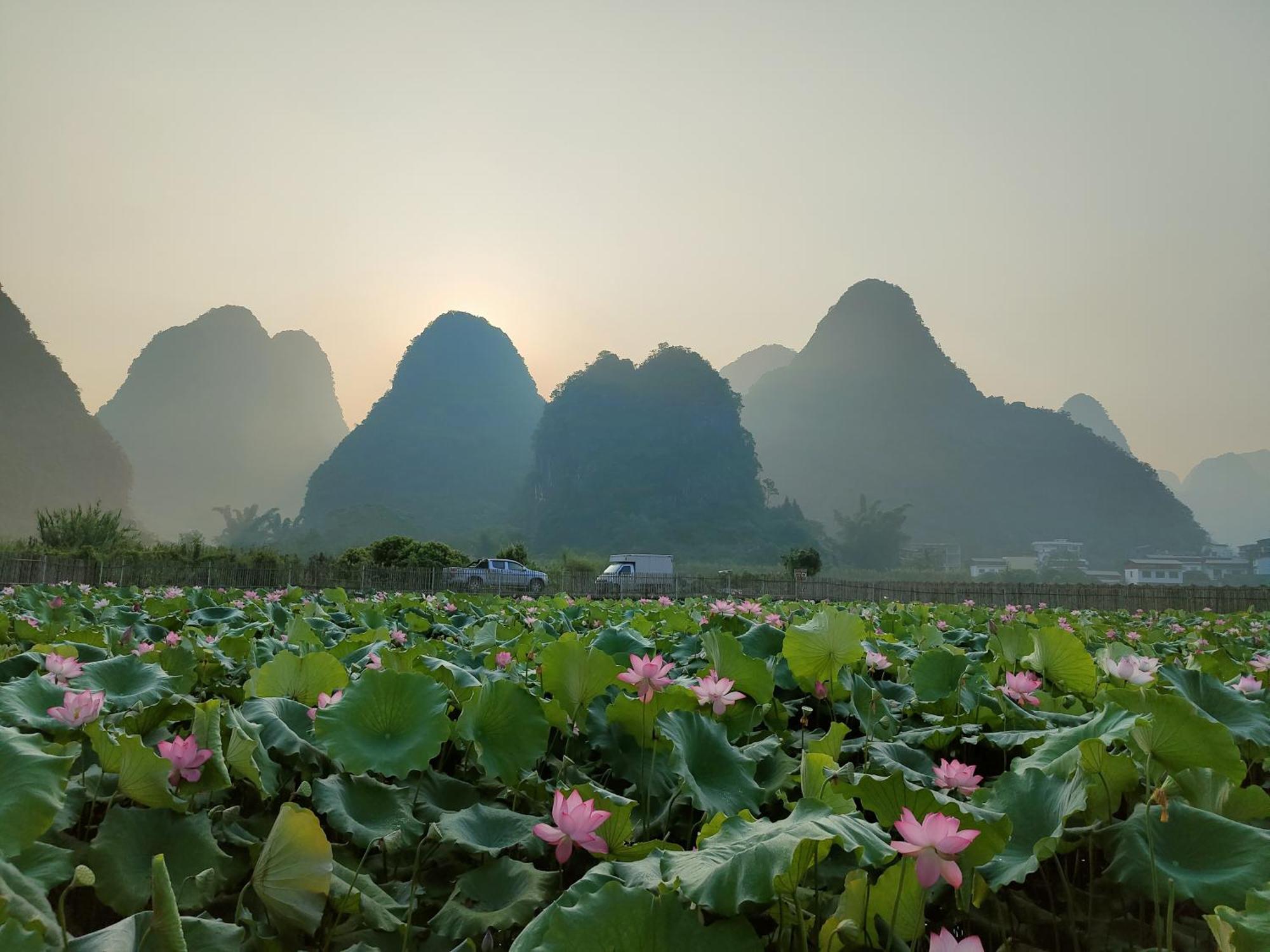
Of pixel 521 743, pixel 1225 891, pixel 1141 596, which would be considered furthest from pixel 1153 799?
pixel 1141 596

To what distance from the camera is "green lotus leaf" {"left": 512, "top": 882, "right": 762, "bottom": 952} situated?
2.17ft

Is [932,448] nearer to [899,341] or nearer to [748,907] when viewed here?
[899,341]

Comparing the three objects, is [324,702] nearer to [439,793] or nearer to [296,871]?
[439,793]

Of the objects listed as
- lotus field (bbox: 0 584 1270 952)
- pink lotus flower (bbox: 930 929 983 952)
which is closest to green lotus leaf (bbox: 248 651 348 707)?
lotus field (bbox: 0 584 1270 952)

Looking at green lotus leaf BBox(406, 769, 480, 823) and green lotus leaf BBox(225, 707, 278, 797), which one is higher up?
green lotus leaf BBox(225, 707, 278, 797)

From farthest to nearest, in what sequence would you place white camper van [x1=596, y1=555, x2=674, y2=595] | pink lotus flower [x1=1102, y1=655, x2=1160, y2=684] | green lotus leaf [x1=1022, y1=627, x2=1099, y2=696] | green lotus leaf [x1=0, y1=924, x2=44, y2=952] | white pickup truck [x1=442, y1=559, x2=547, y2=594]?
white camper van [x1=596, y1=555, x2=674, y2=595] → white pickup truck [x1=442, y1=559, x2=547, y2=594] → green lotus leaf [x1=1022, y1=627, x2=1099, y2=696] → pink lotus flower [x1=1102, y1=655, x2=1160, y2=684] → green lotus leaf [x1=0, y1=924, x2=44, y2=952]

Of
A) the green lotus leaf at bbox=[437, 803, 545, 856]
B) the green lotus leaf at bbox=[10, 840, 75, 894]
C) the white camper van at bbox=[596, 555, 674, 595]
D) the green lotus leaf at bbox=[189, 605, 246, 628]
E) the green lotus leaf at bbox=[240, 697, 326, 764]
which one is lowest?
the white camper van at bbox=[596, 555, 674, 595]

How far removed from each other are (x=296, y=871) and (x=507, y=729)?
1.53 feet

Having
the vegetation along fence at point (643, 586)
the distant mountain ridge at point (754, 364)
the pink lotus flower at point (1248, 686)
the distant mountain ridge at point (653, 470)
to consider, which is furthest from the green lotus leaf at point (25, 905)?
the distant mountain ridge at point (754, 364)

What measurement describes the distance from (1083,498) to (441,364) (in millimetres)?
80472

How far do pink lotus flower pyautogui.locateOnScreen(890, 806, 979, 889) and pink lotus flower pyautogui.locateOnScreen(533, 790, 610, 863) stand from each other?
33 centimetres

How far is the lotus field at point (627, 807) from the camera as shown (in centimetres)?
75

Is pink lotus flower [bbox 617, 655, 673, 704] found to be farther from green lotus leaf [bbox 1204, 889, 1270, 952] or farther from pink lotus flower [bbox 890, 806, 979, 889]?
green lotus leaf [bbox 1204, 889, 1270, 952]

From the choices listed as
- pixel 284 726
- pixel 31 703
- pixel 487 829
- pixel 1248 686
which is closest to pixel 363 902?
pixel 487 829
